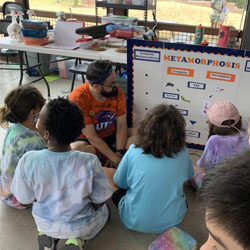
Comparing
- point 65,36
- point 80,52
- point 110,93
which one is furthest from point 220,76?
point 65,36

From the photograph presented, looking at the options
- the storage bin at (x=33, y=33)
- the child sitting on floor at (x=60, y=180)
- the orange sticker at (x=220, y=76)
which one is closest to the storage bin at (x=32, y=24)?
the storage bin at (x=33, y=33)

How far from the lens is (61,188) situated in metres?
1.27

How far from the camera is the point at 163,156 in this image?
1388 mm

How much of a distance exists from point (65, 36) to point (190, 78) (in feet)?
5.03

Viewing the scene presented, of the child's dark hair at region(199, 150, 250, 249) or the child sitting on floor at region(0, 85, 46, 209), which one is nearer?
the child's dark hair at region(199, 150, 250, 249)

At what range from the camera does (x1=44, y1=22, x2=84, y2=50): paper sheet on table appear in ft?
9.57

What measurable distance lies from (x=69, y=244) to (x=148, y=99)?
4.52ft

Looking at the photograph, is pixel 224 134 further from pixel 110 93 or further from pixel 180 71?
pixel 110 93

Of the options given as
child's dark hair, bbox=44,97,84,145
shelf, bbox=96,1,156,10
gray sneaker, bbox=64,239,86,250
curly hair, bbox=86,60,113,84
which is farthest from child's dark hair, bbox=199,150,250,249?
shelf, bbox=96,1,156,10

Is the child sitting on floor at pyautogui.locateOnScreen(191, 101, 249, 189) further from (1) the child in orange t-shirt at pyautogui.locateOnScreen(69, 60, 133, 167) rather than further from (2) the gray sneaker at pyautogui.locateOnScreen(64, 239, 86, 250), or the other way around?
(2) the gray sneaker at pyautogui.locateOnScreen(64, 239, 86, 250)

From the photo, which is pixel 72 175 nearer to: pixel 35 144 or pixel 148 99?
pixel 35 144

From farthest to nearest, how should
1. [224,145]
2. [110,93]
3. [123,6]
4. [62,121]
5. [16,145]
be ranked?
[123,6]
[110,93]
[224,145]
[16,145]
[62,121]

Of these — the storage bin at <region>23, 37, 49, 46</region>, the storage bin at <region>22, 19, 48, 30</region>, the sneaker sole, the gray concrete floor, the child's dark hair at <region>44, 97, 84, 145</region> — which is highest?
the storage bin at <region>22, 19, 48, 30</region>

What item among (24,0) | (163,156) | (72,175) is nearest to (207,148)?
(163,156)
